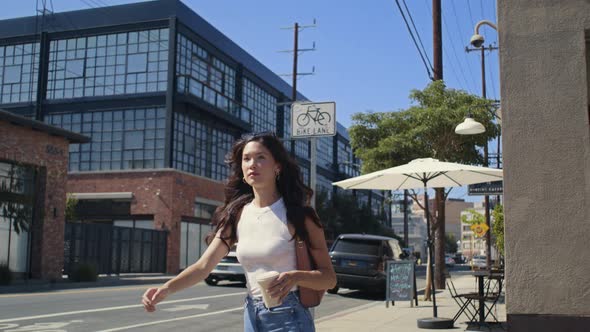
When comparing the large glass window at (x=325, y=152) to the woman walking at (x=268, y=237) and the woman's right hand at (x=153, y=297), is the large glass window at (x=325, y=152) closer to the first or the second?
the woman walking at (x=268, y=237)

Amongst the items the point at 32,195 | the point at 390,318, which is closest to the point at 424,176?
the point at 390,318

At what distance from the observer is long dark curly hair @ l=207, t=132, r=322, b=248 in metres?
3.26

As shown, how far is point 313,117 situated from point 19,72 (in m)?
33.7

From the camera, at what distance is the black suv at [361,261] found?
17438 mm

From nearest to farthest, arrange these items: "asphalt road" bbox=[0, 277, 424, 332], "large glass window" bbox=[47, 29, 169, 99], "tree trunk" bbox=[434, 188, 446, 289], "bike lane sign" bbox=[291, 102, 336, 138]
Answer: "bike lane sign" bbox=[291, 102, 336, 138] → "asphalt road" bbox=[0, 277, 424, 332] → "tree trunk" bbox=[434, 188, 446, 289] → "large glass window" bbox=[47, 29, 169, 99]

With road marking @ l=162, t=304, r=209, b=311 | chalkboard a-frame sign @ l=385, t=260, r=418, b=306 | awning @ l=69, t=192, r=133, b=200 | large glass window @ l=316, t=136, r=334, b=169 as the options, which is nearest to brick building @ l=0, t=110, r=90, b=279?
awning @ l=69, t=192, r=133, b=200

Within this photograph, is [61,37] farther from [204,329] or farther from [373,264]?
[204,329]

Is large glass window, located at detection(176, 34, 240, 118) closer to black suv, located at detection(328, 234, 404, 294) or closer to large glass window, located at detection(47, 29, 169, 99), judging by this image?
large glass window, located at detection(47, 29, 169, 99)

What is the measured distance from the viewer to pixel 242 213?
3379mm

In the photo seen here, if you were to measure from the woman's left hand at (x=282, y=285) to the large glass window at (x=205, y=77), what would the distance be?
32.1 meters

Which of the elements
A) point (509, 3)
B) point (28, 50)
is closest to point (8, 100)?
point (28, 50)

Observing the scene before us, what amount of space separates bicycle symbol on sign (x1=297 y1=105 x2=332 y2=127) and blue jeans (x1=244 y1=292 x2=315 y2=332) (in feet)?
14.0

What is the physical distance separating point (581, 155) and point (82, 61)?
3299 centimetres

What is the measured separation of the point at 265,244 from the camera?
3119mm
